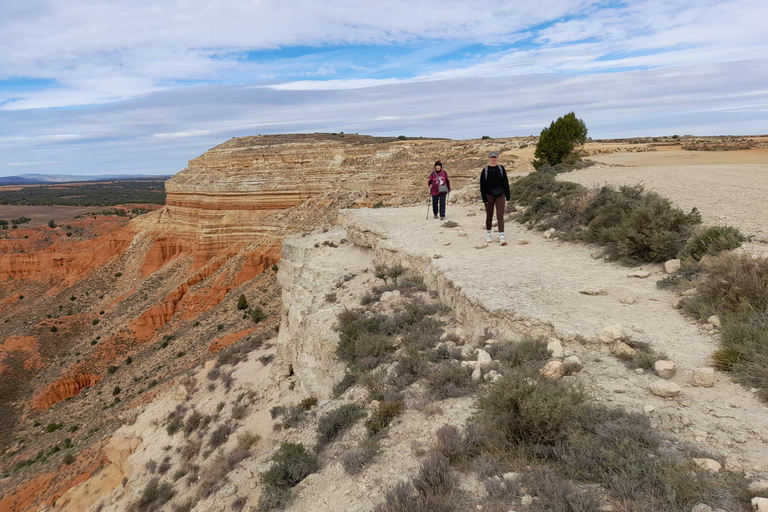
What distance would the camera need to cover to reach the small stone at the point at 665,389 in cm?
345

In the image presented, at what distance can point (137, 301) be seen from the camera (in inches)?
1115

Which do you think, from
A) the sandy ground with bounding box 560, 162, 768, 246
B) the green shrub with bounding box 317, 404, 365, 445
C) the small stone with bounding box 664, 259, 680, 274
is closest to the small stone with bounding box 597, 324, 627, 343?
the small stone with bounding box 664, 259, 680, 274

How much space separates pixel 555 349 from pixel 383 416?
194 centimetres

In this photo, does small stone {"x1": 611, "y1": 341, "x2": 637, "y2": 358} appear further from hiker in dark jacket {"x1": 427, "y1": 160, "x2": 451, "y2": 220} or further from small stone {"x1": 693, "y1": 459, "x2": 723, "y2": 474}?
hiker in dark jacket {"x1": 427, "y1": 160, "x2": 451, "y2": 220}

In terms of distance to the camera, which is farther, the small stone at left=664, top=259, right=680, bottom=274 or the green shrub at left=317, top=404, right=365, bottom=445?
the small stone at left=664, top=259, right=680, bottom=274

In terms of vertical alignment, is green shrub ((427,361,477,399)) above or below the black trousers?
below

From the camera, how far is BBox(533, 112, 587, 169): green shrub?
62.5 ft

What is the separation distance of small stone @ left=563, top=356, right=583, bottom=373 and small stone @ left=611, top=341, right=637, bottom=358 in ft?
1.46

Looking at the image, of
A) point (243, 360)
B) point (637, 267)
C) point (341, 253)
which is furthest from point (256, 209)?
point (637, 267)

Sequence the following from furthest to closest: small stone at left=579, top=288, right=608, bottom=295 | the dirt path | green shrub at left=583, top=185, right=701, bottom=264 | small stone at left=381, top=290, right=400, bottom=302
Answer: small stone at left=381, top=290, right=400, bottom=302, green shrub at left=583, top=185, right=701, bottom=264, small stone at left=579, top=288, right=608, bottom=295, the dirt path

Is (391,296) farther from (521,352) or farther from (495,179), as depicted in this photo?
Result: (495,179)

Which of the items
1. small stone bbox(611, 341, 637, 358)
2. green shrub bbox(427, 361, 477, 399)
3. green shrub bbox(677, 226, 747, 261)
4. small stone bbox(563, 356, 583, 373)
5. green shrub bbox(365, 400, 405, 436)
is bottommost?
green shrub bbox(365, 400, 405, 436)

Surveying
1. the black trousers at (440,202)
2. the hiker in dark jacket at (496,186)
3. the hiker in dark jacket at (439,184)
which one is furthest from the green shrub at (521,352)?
the black trousers at (440,202)

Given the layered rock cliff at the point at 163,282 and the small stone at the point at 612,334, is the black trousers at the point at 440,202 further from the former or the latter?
the small stone at the point at 612,334
